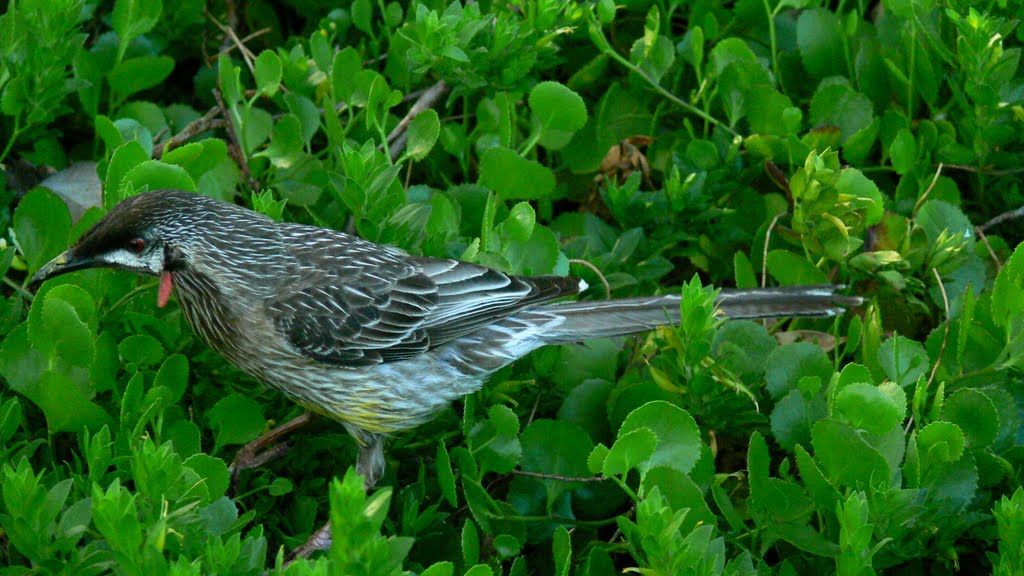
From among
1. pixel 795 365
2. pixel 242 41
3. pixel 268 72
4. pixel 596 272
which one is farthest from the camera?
pixel 242 41

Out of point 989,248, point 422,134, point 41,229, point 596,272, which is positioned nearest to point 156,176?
point 41,229

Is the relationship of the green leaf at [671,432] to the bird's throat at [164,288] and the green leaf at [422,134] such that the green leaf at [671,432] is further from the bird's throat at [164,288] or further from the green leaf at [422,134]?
the bird's throat at [164,288]

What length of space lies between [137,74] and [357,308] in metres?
1.79

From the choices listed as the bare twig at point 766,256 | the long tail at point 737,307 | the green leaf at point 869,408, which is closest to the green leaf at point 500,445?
the long tail at point 737,307

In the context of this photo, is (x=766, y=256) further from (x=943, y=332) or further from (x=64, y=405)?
(x=64, y=405)

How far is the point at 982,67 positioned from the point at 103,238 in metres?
3.51

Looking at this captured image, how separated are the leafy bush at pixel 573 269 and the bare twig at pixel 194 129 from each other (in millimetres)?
26

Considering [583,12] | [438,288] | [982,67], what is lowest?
[438,288]

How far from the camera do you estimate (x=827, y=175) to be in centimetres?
455

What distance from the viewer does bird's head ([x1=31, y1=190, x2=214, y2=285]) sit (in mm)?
4164

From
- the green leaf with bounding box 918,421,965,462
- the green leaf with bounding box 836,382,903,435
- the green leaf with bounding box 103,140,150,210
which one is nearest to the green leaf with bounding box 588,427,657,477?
the green leaf with bounding box 836,382,903,435

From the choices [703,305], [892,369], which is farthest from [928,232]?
[703,305]

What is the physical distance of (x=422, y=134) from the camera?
487cm

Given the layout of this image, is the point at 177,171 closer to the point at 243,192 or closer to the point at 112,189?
the point at 112,189
